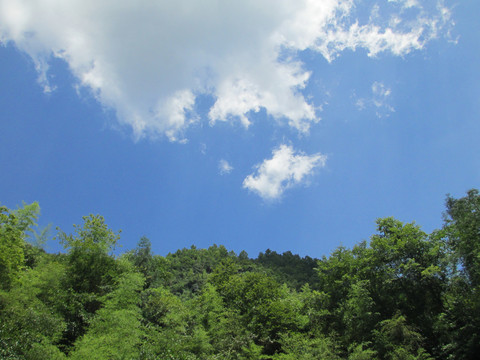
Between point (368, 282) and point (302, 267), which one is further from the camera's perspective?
point (302, 267)

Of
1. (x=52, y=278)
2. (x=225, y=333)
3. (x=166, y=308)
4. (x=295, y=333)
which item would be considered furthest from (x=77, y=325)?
(x=295, y=333)

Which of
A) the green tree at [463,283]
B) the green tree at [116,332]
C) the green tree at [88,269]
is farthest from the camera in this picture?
the green tree at [88,269]

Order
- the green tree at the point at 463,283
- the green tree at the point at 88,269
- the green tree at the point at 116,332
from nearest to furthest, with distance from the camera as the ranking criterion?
1. the green tree at the point at 463,283
2. the green tree at the point at 116,332
3. the green tree at the point at 88,269

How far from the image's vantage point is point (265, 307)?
3422 cm

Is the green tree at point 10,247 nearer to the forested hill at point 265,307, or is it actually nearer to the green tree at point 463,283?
the forested hill at point 265,307

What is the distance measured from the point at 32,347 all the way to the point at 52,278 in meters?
13.7

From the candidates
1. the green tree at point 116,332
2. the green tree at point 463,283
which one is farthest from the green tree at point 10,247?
the green tree at point 463,283

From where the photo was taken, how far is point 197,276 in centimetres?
6725

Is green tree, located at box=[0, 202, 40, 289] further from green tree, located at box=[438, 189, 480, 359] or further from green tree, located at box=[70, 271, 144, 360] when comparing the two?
green tree, located at box=[438, 189, 480, 359]

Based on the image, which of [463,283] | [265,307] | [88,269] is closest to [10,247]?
[88,269]

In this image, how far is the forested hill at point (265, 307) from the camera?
22438mm

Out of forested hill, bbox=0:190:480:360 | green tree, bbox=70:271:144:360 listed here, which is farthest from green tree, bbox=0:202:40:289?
green tree, bbox=70:271:144:360

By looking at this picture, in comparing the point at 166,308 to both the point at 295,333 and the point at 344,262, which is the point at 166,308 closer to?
the point at 295,333

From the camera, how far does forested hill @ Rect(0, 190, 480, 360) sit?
883 inches
